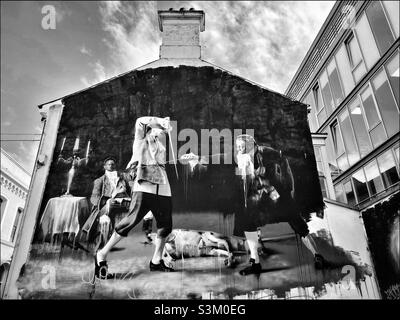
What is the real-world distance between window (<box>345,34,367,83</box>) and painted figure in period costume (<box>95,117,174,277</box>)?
8.20m

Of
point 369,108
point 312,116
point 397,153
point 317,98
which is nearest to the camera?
point 397,153

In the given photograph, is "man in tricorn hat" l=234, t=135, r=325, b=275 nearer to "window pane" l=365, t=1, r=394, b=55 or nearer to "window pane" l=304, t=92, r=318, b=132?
"window pane" l=365, t=1, r=394, b=55

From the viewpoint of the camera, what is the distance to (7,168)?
1769 cm

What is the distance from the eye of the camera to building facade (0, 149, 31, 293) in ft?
57.2

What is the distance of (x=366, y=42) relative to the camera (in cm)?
1328

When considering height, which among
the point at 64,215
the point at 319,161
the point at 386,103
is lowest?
the point at 64,215

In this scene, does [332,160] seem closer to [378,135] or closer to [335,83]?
[378,135]

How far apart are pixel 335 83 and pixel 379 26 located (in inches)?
131

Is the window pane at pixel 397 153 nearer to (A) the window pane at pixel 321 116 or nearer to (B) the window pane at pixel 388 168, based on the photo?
(B) the window pane at pixel 388 168

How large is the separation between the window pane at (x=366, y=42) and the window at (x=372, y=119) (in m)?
1.07

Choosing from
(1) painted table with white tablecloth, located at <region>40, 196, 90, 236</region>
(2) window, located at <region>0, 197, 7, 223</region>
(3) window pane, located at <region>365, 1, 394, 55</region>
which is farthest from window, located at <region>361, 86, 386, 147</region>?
(2) window, located at <region>0, 197, 7, 223</region>

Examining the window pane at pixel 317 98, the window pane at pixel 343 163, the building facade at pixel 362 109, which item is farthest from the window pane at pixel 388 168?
the window pane at pixel 317 98

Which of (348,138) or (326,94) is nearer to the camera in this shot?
(348,138)

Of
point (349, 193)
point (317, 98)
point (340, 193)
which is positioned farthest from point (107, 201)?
point (317, 98)
